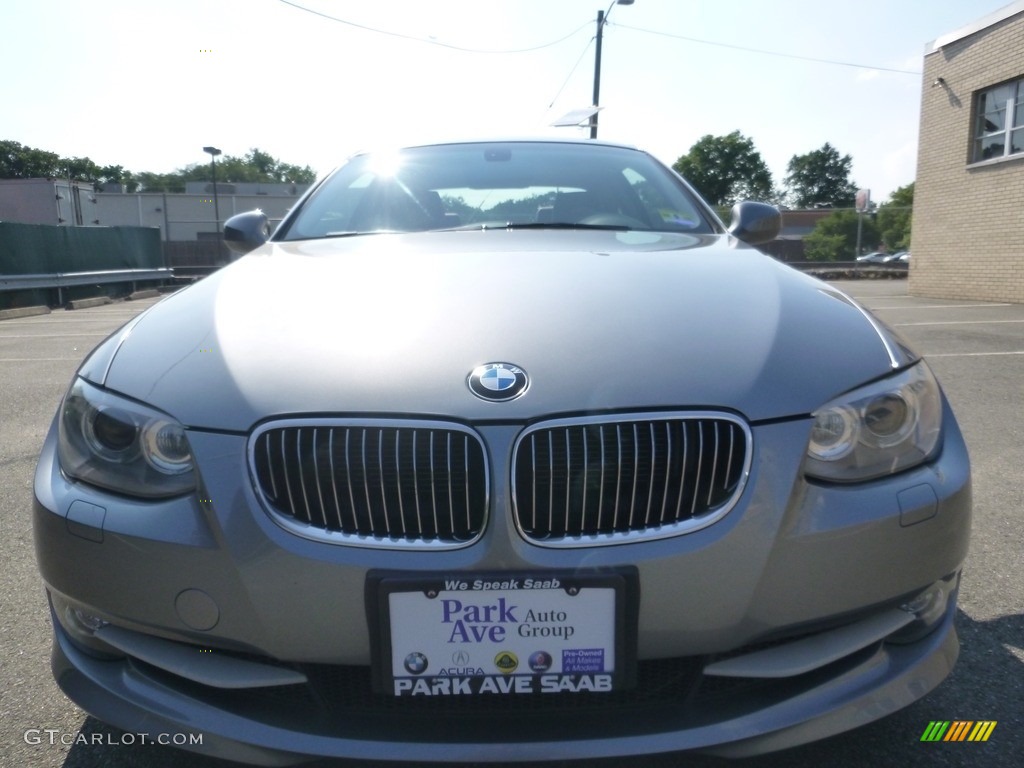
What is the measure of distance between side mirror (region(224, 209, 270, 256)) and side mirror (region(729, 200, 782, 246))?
5.17ft

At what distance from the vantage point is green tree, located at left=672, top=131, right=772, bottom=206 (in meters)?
76.6

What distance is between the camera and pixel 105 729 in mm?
1918

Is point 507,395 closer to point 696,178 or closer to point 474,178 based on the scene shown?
point 474,178

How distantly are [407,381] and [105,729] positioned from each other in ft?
3.60

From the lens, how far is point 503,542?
1.46m

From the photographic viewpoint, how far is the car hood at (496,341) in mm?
1557

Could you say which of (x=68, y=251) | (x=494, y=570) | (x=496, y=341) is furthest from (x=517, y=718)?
(x=68, y=251)

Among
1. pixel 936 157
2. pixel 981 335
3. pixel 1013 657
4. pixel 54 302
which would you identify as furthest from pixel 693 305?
pixel 54 302

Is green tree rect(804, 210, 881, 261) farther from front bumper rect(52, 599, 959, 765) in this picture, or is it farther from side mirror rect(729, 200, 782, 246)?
front bumper rect(52, 599, 959, 765)

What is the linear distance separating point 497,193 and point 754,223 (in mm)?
868

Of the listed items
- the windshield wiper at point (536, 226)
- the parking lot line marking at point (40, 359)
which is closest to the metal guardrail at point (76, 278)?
the parking lot line marking at point (40, 359)

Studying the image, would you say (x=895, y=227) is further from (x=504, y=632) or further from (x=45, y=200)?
(x=504, y=632)

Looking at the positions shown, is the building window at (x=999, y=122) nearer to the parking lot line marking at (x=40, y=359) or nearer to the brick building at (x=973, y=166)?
the brick building at (x=973, y=166)

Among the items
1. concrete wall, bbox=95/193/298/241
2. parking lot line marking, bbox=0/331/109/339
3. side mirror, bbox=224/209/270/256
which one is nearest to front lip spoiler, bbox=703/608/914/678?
side mirror, bbox=224/209/270/256
